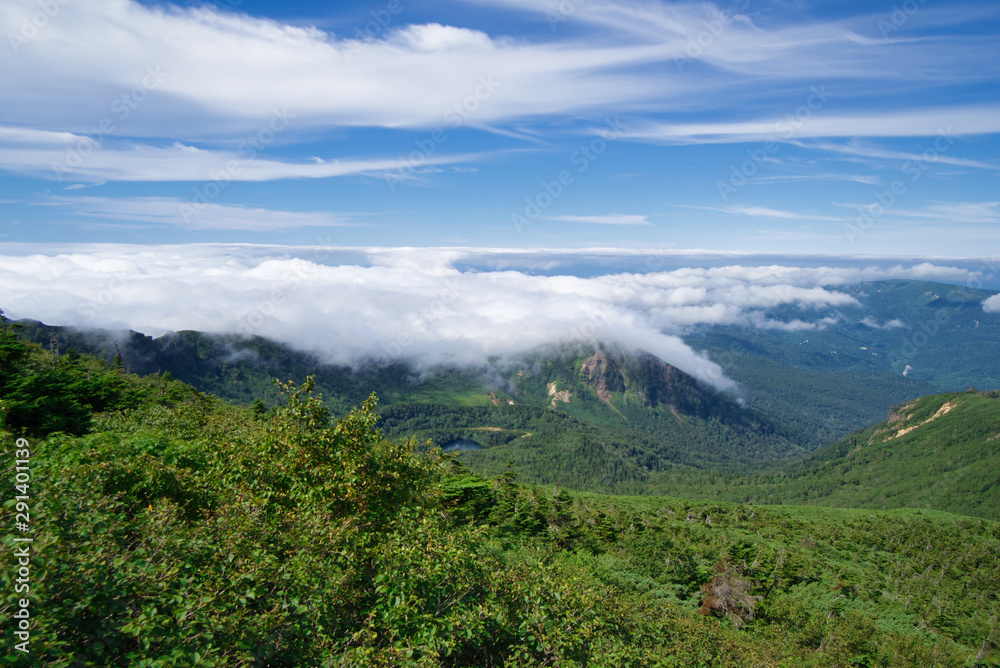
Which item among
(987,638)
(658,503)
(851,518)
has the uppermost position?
(987,638)

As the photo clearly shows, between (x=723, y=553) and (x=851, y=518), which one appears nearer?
(x=723, y=553)

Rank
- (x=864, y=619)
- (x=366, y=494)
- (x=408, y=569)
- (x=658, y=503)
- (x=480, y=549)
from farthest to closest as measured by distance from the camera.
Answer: (x=658, y=503), (x=864, y=619), (x=480, y=549), (x=366, y=494), (x=408, y=569)

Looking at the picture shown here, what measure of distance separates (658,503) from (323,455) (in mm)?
153466

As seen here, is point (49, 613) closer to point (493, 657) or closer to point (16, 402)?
point (493, 657)

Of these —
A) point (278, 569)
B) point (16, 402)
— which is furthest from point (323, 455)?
point (16, 402)

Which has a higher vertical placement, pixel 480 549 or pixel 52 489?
pixel 52 489

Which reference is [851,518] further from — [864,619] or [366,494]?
[366,494]

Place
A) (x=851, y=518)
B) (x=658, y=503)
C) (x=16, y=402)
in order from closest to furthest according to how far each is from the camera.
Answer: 1. (x=16, y=402)
2. (x=658, y=503)
3. (x=851, y=518)

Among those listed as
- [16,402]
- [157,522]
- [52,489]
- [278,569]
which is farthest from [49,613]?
[16,402]

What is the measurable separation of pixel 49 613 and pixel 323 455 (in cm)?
1084

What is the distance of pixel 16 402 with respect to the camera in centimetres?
3678

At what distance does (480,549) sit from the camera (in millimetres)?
21516

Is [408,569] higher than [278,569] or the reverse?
the reverse

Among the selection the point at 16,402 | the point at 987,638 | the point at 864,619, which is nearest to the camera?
the point at 16,402
